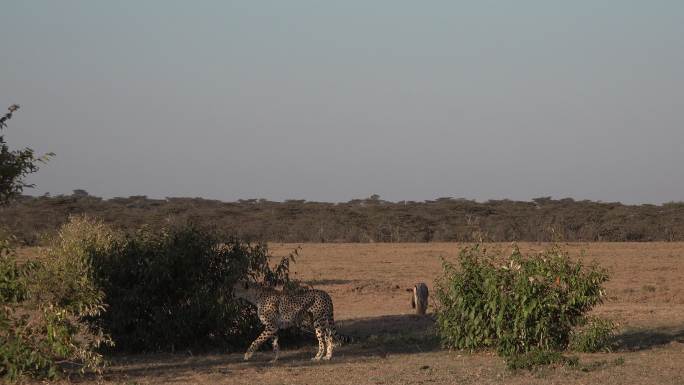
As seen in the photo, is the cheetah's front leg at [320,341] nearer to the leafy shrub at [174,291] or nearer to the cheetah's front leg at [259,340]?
the cheetah's front leg at [259,340]

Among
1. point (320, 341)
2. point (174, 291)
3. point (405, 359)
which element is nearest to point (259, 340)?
point (320, 341)

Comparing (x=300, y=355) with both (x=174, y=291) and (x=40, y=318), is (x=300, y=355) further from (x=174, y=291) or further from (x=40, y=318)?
(x=40, y=318)

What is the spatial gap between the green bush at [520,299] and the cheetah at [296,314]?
1753 millimetres

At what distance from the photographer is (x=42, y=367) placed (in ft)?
37.3

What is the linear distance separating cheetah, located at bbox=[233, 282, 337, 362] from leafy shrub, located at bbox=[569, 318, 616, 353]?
3395 mm

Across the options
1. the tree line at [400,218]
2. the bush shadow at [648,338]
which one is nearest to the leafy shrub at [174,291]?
the bush shadow at [648,338]

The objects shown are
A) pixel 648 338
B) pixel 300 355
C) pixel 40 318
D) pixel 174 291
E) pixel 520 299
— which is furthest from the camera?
pixel 648 338

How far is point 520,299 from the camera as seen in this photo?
1321 centimetres

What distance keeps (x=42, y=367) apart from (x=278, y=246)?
104 ft

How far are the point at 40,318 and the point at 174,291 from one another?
3738 millimetres

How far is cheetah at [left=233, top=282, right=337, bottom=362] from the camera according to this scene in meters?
13.7

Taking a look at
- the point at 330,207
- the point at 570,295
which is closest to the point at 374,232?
Answer: the point at 330,207

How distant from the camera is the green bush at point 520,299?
43.3 feet

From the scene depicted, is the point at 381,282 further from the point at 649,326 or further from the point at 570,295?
the point at 570,295
